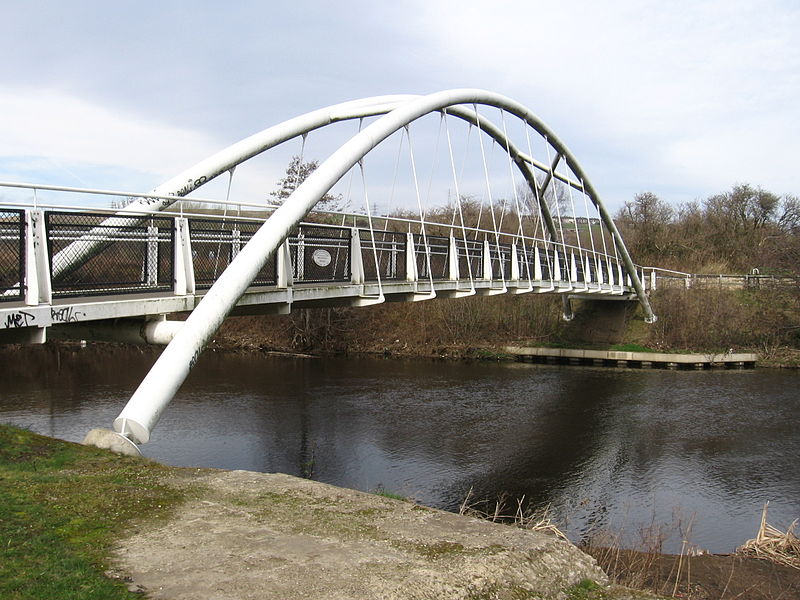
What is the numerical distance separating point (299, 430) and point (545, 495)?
25.7 ft

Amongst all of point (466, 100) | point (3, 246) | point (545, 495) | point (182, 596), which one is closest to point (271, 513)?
point (182, 596)

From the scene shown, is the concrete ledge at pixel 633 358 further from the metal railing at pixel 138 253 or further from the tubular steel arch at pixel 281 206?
the metal railing at pixel 138 253

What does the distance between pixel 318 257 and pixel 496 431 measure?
365 inches

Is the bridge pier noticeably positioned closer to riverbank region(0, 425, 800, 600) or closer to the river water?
the river water

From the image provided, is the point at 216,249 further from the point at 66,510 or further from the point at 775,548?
the point at 775,548

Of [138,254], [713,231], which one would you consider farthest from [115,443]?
[713,231]

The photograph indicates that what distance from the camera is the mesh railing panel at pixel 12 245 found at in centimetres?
813

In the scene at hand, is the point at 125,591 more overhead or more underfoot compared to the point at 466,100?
more underfoot

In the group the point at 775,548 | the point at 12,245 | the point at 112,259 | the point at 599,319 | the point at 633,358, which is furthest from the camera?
the point at 599,319

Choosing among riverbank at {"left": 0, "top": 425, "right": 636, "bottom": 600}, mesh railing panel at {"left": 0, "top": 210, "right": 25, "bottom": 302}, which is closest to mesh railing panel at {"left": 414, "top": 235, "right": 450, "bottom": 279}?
mesh railing panel at {"left": 0, "top": 210, "right": 25, "bottom": 302}

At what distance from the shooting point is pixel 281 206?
11461mm

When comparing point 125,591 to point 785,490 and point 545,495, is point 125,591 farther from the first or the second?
point 785,490

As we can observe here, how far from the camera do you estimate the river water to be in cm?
1458

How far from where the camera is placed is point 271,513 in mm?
6695
